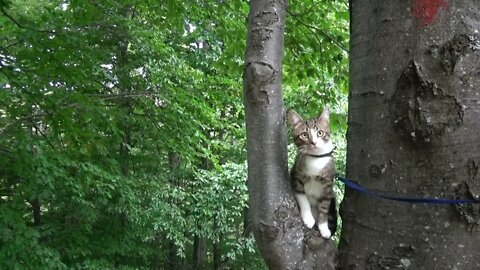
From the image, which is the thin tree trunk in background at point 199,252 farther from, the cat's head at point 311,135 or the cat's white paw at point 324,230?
the cat's white paw at point 324,230

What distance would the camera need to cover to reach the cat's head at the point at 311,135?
186 centimetres

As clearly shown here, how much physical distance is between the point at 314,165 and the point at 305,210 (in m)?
0.26

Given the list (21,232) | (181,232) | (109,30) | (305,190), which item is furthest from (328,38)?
(181,232)

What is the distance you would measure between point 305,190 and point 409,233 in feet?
1.58

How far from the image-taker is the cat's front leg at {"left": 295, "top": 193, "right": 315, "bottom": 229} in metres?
1.49

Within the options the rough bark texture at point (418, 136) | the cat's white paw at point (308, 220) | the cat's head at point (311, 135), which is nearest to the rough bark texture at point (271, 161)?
the cat's white paw at point (308, 220)

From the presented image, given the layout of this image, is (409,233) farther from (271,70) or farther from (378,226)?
(271,70)

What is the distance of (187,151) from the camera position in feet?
18.1

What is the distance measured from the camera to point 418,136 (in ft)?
4.04

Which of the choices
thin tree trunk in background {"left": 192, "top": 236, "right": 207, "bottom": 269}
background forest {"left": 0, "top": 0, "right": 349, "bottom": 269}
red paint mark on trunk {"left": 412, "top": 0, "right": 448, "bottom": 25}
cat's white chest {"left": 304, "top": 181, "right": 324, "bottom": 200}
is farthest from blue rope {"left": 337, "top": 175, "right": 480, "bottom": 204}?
thin tree trunk in background {"left": 192, "top": 236, "right": 207, "bottom": 269}

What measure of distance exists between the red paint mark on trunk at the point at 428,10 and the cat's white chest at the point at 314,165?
2.15ft

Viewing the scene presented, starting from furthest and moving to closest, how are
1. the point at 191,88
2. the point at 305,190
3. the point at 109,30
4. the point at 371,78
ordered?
the point at 191,88 < the point at 109,30 < the point at 305,190 < the point at 371,78

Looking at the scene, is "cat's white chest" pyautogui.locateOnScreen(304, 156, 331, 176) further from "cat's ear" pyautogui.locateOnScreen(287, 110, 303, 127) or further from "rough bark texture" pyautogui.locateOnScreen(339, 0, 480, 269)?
"rough bark texture" pyautogui.locateOnScreen(339, 0, 480, 269)

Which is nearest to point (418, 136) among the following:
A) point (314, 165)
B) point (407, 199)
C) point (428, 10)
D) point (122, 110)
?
point (407, 199)
